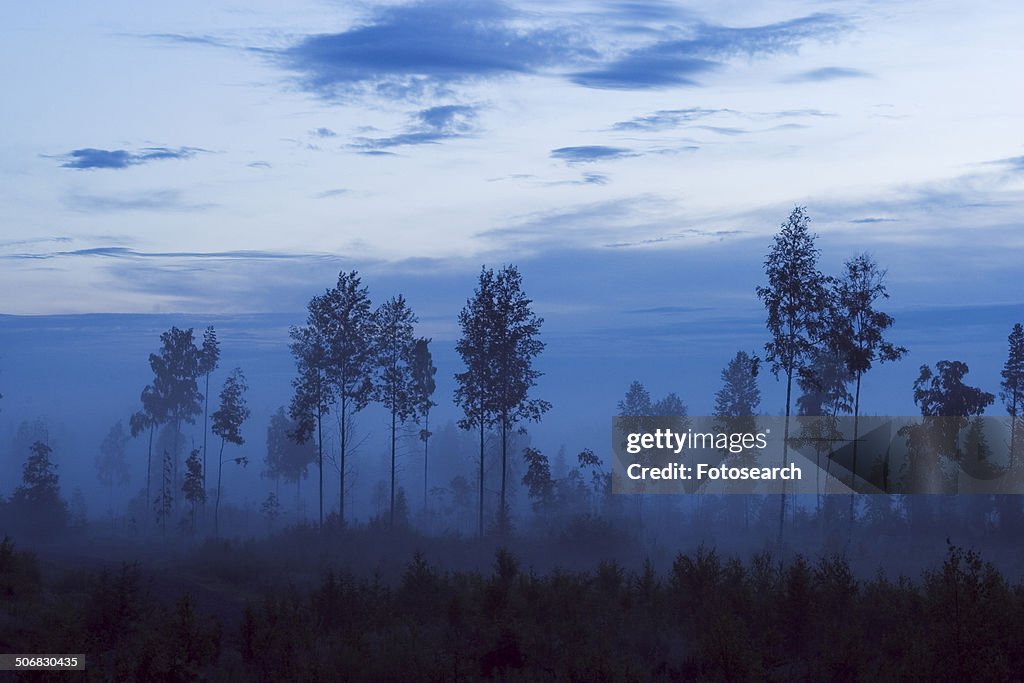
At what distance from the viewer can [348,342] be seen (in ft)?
167

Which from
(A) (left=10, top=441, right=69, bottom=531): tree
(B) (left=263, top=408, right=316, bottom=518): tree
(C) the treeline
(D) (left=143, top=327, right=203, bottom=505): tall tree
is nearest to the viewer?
(C) the treeline

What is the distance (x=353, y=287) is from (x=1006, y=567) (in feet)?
111

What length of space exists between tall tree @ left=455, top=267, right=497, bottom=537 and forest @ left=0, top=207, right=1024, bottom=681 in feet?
0.40

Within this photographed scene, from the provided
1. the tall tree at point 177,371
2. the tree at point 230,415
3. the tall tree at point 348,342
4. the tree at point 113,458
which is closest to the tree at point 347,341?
the tall tree at point 348,342

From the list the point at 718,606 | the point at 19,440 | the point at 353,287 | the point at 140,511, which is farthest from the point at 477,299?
the point at 19,440

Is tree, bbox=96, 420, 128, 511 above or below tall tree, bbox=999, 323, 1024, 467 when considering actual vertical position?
below

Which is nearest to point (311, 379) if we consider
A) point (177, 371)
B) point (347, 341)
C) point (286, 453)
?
point (347, 341)

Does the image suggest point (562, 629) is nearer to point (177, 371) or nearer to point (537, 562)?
point (537, 562)

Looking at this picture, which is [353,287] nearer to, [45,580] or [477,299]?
[477,299]

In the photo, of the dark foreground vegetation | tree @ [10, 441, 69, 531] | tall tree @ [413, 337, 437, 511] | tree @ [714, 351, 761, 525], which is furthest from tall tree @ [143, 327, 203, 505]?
the dark foreground vegetation

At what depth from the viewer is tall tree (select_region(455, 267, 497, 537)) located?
152ft

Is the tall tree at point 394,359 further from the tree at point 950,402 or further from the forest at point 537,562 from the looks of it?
the tree at point 950,402

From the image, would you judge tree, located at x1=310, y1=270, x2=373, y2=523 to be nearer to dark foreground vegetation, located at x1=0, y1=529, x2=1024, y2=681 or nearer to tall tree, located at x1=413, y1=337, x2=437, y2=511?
tall tree, located at x1=413, y1=337, x2=437, y2=511

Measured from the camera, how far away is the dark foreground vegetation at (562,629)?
14.7m
